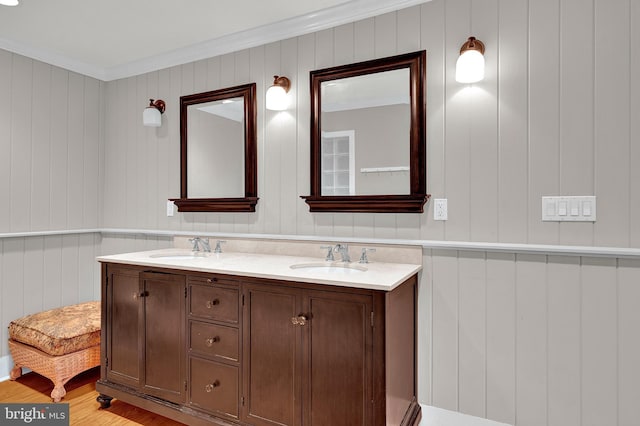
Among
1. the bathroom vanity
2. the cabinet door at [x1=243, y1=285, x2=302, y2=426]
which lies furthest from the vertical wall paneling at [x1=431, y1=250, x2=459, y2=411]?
the cabinet door at [x1=243, y1=285, x2=302, y2=426]

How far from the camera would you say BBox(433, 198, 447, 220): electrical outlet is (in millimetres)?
2049

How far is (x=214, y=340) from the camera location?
6.58 ft

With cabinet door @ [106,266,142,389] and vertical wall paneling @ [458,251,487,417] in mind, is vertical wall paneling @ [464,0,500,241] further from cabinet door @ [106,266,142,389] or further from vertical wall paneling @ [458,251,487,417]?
cabinet door @ [106,266,142,389]

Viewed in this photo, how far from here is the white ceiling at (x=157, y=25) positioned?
225 centimetres

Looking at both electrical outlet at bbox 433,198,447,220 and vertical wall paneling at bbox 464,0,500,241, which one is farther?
electrical outlet at bbox 433,198,447,220

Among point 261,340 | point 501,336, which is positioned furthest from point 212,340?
point 501,336

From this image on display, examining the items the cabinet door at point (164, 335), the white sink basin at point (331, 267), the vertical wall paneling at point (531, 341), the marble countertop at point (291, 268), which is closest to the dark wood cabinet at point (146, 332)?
the cabinet door at point (164, 335)

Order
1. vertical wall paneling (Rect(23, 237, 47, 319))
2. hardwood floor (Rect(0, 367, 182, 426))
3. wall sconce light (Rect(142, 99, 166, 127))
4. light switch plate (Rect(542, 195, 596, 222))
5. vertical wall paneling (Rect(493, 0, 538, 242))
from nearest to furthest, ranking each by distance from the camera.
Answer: light switch plate (Rect(542, 195, 596, 222))
vertical wall paneling (Rect(493, 0, 538, 242))
hardwood floor (Rect(0, 367, 182, 426))
vertical wall paneling (Rect(23, 237, 47, 319))
wall sconce light (Rect(142, 99, 166, 127))

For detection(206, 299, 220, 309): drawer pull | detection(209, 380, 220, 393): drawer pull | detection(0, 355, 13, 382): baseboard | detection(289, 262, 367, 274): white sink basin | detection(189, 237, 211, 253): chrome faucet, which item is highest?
detection(189, 237, 211, 253): chrome faucet

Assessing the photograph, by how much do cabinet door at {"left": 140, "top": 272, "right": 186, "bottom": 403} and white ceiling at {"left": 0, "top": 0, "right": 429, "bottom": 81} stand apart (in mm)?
1609

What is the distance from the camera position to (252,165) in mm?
2604

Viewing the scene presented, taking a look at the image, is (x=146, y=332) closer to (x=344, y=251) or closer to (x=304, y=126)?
(x=344, y=251)

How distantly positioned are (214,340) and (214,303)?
7.7 inches

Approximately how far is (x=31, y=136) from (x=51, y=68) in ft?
1.89
